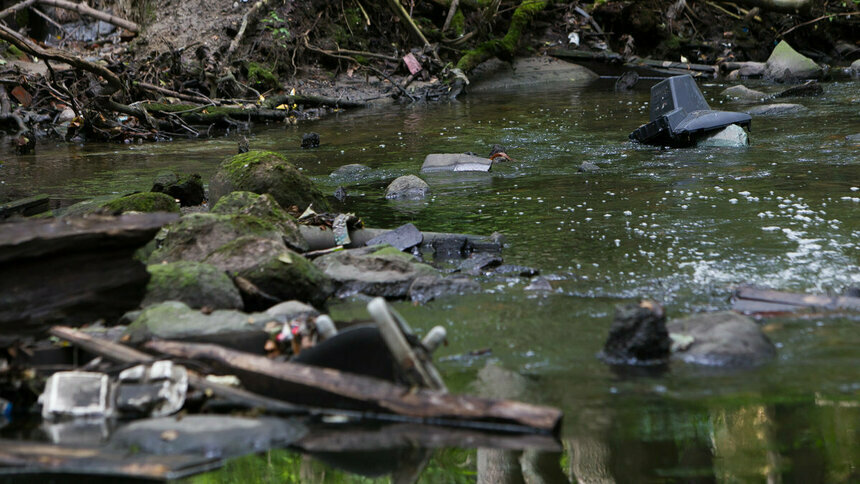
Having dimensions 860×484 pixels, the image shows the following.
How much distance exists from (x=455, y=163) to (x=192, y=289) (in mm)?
4848

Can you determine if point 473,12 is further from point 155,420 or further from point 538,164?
point 155,420

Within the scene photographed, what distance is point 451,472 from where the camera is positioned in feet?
9.67

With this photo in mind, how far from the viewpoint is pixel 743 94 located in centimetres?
1316

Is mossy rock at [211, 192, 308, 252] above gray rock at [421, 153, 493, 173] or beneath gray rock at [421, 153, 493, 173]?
above

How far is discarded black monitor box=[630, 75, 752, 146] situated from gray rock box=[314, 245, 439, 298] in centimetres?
474

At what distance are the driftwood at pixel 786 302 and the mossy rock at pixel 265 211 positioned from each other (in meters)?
2.75

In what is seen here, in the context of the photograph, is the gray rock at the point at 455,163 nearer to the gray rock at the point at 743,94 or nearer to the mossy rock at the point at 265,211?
the mossy rock at the point at 265,211

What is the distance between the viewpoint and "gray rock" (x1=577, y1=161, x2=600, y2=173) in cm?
814

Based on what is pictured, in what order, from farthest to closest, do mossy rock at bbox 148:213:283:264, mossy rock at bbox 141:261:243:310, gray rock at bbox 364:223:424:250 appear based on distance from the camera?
1. gray rock at bbox 364:223:424:250
2. mossy rock at bbox 148:213:283:264
3. mossy rock at bbox 141:261:243:310

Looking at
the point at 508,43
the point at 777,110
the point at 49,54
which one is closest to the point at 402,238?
Answer: the point at 49,54

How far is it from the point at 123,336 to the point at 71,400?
20.7 inches

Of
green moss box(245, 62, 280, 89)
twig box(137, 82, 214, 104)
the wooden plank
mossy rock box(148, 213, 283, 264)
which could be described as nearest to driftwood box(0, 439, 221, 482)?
mossy rock box(148, 213, 283, 264)

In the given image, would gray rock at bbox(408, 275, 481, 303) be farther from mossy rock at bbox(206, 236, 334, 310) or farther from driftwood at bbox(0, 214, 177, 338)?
driftwood at bbox(0, 214, 177, 338)

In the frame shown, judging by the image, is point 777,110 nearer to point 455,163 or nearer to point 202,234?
point 455,163
